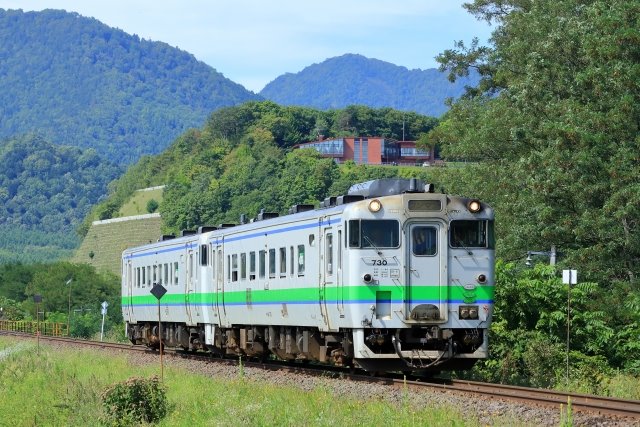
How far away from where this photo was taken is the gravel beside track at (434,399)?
1558 cm

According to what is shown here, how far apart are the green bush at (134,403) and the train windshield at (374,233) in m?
4.34

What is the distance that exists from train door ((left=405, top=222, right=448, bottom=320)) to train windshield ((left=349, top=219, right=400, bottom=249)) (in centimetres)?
26

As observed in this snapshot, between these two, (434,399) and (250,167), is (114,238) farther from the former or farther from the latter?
(434,399)

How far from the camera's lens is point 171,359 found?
33.3 meters

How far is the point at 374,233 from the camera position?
21.7 meters

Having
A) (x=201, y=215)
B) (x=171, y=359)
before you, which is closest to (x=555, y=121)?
(x=171, y=359)

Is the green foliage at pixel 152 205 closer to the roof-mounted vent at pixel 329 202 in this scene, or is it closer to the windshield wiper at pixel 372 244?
the roof-mounted vent at pixel 329 202

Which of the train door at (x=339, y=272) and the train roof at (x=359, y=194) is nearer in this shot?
the train door at (x=339, y=272)

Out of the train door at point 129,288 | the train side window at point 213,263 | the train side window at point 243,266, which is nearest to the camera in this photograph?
the train side window at point 243,266

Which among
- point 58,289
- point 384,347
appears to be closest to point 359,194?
point 384,347

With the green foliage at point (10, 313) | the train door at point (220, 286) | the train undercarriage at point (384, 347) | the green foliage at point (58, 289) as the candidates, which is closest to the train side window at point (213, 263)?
the train door at point (220, 286)

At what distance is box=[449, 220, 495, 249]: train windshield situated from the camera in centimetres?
2200

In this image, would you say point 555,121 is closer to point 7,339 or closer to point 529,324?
point 529,324

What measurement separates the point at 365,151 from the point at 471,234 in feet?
508
